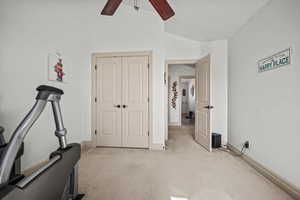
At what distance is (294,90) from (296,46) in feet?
1.60

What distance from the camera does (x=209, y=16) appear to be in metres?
2.51

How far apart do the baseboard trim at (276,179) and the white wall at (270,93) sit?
5 centimetres

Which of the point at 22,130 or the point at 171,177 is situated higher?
the point at 22,130

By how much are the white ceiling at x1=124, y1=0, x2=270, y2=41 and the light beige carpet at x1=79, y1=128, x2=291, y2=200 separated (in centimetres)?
250

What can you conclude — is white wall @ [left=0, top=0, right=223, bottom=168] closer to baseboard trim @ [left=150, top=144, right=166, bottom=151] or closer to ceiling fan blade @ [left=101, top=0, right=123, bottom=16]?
baseboard trim @ [left=150, top=144, right=166, bottom=151]

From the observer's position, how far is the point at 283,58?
1.64 m

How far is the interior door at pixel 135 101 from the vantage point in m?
2.94

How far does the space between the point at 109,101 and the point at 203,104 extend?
6.96 feet

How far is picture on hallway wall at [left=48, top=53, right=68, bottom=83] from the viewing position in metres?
2.18

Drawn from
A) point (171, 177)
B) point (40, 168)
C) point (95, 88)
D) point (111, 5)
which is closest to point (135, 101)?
point (95, 88)

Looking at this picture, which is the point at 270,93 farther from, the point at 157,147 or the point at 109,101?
the point at 109,101

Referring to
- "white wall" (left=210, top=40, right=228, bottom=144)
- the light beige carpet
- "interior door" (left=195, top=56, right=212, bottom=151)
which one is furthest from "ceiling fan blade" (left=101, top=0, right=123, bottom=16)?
"white wall" (left=210, top=40, right=228, bottom=144)

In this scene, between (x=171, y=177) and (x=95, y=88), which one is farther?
(x=95, y=88)

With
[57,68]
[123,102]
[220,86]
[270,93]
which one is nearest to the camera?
[270,93]
